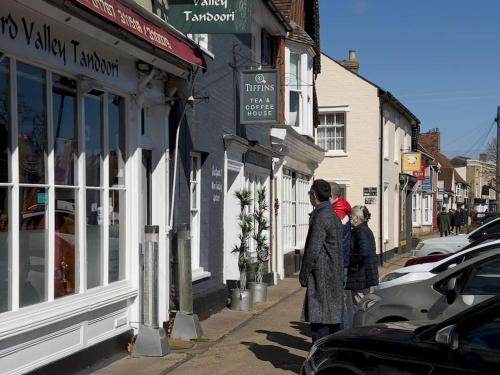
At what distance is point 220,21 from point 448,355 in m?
6.10

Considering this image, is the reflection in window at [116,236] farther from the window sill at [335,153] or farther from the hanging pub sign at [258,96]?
the window sill at [335,153]

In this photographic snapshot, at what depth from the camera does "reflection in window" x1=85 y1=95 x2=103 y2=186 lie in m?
7.45

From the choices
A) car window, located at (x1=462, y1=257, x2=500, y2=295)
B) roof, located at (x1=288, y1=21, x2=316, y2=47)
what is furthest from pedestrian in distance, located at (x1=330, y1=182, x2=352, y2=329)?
roof, located at (x1=288, y1=21, x2=316, y2=47)

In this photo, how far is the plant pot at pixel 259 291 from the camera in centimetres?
1292

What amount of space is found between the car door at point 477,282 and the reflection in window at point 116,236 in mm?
3731

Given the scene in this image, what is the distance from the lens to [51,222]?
6.58m

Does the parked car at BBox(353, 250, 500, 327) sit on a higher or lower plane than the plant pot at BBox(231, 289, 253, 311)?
higher

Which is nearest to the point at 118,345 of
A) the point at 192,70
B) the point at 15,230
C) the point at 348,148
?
the point at 15,230

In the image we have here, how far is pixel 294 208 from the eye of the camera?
19.2 meters

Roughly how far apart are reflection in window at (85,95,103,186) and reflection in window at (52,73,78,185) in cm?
31

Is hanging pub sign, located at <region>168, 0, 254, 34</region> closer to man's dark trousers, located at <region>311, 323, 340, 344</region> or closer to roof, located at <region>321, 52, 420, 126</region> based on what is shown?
man's dark trousers, located at <region>311, 323, 340, 344</region>

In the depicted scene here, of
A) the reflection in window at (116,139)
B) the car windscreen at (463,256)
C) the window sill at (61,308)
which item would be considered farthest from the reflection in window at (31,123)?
the car windscreen at (463,256)

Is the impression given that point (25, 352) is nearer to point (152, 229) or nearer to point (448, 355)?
point (152, 229)

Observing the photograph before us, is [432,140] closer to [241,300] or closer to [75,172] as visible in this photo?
[241,300]
